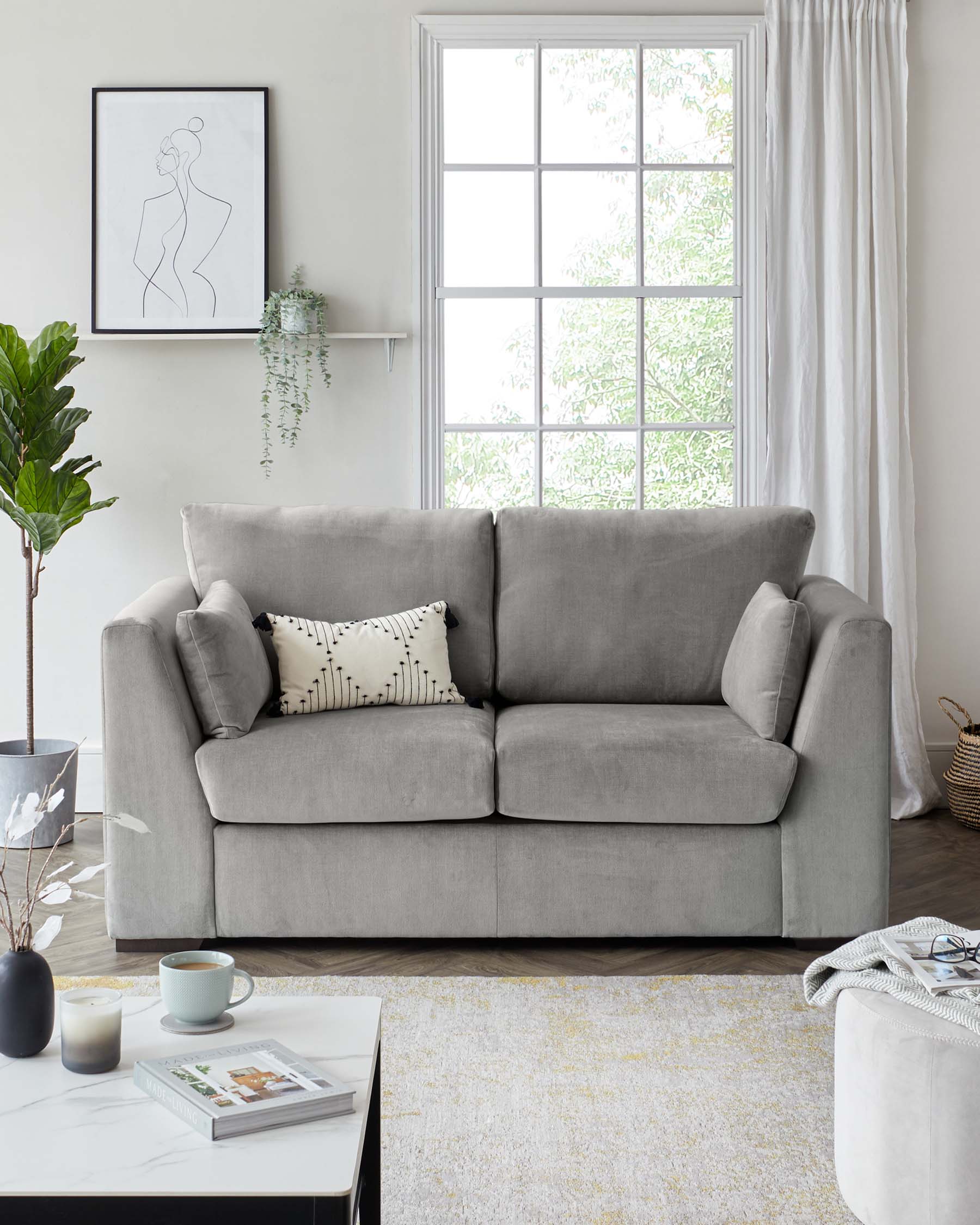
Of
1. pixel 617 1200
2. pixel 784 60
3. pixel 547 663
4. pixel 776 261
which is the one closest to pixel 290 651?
pixel 547 663

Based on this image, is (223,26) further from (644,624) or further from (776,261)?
(644,624)

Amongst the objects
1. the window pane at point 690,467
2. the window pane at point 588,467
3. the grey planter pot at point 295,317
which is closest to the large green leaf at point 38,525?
the grey planter pot at point 295,317

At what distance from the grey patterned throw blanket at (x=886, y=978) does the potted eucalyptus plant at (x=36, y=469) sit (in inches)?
92.2

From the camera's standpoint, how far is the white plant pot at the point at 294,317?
12.4 feet

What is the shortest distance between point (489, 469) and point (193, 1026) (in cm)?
280

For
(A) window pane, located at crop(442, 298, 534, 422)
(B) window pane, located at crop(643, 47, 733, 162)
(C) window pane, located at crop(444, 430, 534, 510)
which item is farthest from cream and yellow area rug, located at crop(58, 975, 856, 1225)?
(B) window pane, located at crop(643, 47, 733, 162)

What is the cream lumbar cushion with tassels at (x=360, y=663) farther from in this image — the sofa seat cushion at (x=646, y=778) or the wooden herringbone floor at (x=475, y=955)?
the wooden herringbone floor at (x=475, y=955)

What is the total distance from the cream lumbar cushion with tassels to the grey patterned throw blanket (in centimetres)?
141

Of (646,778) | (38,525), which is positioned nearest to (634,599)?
(646,778)

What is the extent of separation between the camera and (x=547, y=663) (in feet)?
10.4

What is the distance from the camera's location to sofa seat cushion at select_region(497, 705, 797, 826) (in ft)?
8.34

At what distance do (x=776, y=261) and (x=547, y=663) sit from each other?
1.68 meters

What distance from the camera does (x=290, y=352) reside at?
3896mm

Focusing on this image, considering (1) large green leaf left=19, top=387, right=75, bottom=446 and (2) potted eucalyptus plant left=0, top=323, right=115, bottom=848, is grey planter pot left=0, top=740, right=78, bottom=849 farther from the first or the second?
(1) large green leaf left=19, top=387, right=75, bottom=446
